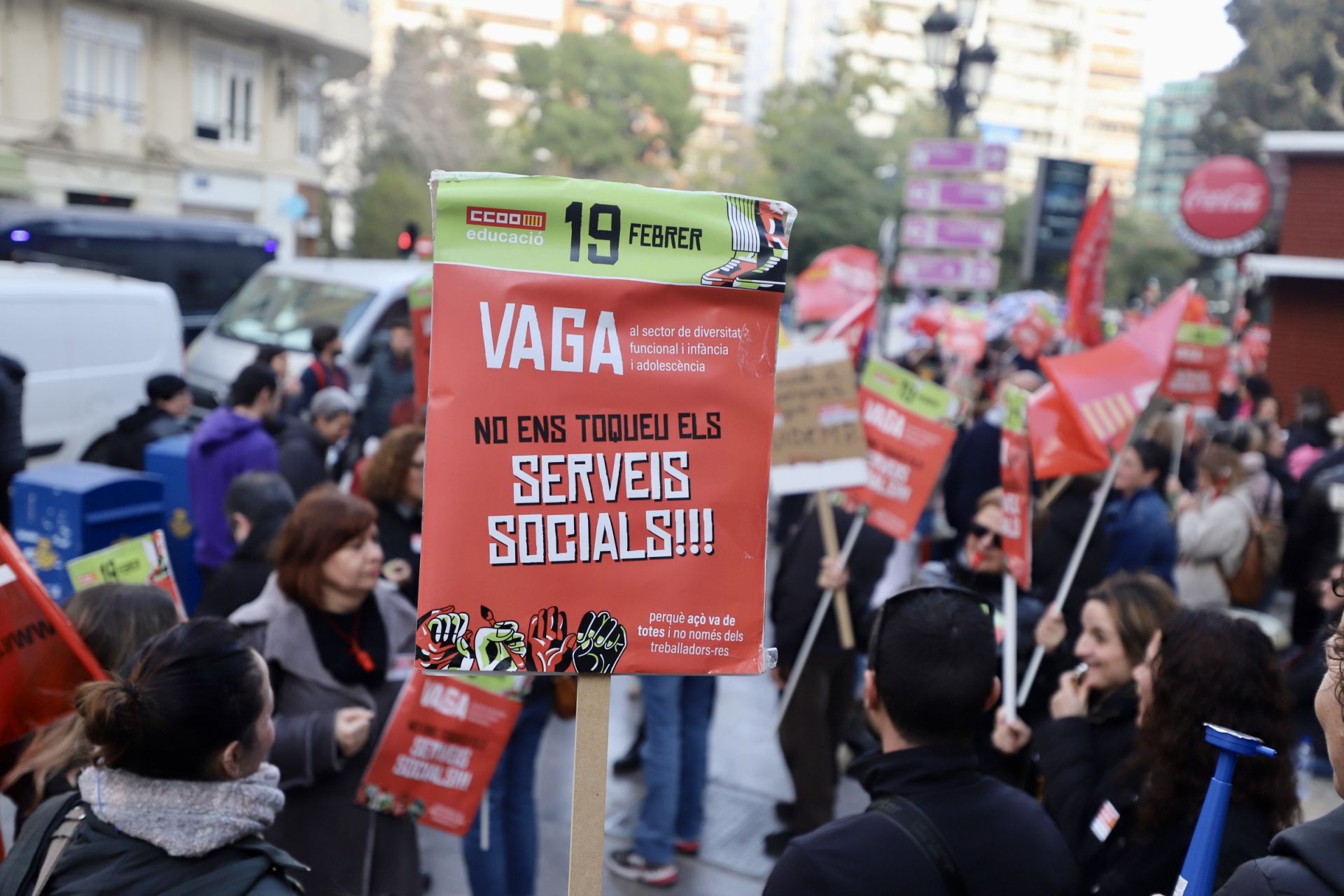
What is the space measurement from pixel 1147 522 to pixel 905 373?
168 centimetres

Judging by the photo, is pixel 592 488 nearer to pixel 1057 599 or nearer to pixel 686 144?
pixel 1057 599

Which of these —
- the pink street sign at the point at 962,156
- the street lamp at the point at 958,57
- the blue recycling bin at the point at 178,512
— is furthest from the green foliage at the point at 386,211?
the blue recycling bin at the point at 178,512

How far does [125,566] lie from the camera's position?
3.79 metres

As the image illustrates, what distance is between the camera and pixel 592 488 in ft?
7.14

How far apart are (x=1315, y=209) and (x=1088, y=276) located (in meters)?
9.99

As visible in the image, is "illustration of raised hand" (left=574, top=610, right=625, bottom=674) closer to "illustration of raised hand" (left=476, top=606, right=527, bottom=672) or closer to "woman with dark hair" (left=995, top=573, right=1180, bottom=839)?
"illustration of raised hand" (left=476, top=606, right=527, bottom=672)

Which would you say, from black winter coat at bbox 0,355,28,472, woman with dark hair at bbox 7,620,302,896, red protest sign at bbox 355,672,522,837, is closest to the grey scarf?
woman with dark hair at bbox 7,620,302,896

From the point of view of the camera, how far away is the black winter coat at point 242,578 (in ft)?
13.5

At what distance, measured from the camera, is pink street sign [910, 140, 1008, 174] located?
1367 centimetres

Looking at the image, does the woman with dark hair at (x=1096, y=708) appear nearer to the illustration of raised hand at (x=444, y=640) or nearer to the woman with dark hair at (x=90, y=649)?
the illustration of raised hand at (x=444, y=640)

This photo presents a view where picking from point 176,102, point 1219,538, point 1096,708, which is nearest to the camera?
point 1096,708

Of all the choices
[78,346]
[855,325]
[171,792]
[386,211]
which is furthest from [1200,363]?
[386,211]

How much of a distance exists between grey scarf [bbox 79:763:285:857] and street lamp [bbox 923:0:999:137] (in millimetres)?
12101

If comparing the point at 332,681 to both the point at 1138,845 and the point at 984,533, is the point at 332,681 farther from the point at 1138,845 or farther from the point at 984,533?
the point at 984,533
